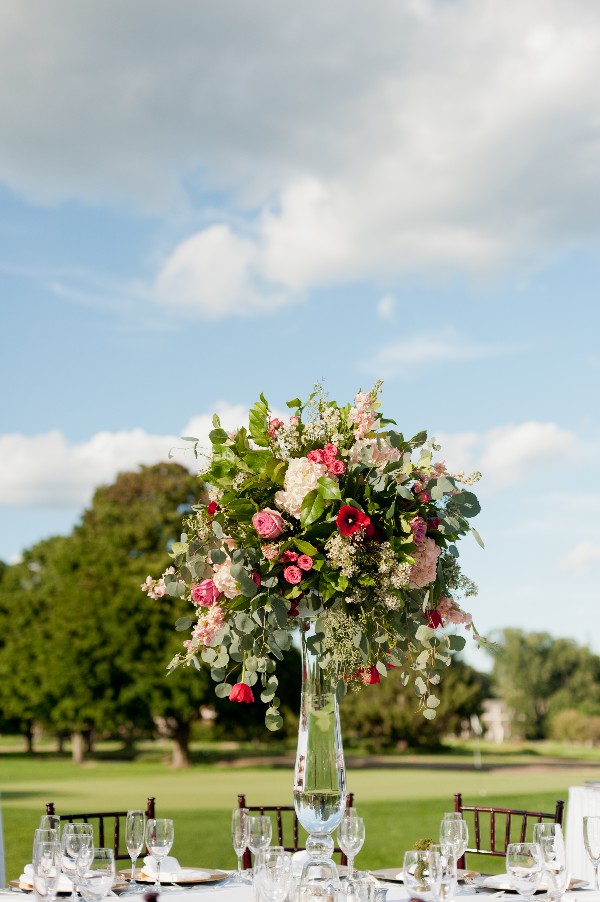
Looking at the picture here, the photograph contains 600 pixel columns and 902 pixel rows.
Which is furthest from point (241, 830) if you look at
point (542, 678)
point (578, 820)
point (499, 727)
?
point (499, 727)

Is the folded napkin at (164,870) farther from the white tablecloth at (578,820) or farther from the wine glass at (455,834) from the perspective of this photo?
the white tablecloth at (578,820)

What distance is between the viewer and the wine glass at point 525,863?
136 inches

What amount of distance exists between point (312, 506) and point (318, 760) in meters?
0.89

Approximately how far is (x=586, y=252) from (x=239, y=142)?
230 inches

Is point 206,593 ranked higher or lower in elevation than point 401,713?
higher

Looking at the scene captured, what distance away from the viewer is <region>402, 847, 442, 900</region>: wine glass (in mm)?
3230

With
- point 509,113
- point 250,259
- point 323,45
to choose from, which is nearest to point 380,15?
point 323,45

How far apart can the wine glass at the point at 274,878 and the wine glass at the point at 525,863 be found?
2.63 feet

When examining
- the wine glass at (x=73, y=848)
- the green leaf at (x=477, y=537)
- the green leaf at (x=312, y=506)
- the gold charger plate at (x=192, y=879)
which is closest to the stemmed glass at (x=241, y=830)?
the gold charger plate at (x=192, y=879)

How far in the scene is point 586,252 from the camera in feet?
52.4

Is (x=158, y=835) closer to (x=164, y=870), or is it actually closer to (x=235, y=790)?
(x=164, y=870)

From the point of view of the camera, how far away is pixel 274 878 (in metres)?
3.04

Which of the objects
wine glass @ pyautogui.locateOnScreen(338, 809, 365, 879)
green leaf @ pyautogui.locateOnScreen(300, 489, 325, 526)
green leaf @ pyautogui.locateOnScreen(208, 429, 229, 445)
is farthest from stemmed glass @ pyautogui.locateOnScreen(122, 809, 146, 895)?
green leaf @ pyautogui.locateOnScreen(208, 429, 229, 445)

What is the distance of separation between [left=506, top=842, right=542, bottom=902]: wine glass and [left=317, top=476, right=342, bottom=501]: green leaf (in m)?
1.24
